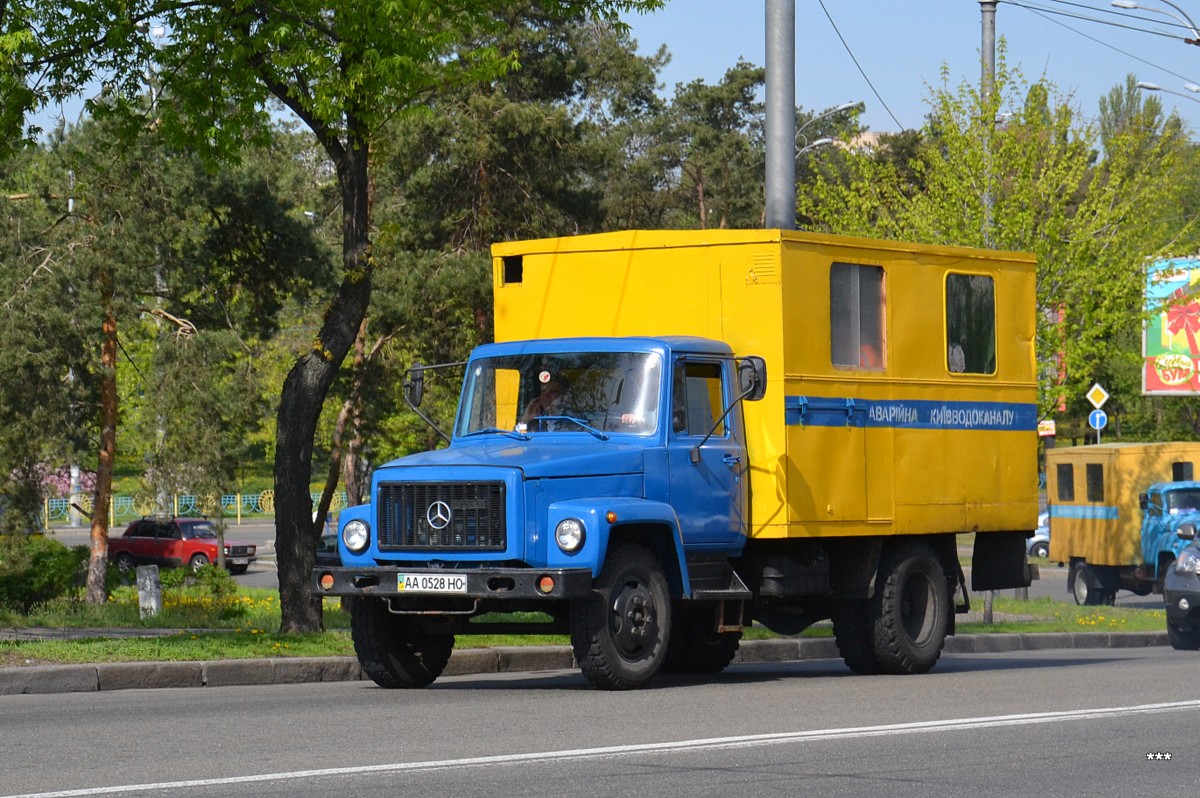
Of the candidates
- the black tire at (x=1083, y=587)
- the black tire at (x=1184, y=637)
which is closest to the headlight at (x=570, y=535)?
the black tire at (x=1184, y=637)

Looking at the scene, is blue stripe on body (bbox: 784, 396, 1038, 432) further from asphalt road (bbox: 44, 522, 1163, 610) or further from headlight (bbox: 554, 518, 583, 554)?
asphalt road (bbox: 44, 522, 1163, 610)

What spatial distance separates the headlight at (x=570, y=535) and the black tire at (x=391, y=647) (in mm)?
1619

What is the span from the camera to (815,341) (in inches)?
554

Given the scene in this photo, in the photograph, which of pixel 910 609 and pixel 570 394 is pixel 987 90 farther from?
pixel 570 394

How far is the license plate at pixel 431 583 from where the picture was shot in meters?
12.1

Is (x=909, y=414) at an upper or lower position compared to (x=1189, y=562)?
upper

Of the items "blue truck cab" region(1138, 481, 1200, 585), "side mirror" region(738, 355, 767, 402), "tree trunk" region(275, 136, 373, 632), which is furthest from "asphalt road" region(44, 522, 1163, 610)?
"side mirror" region(738, 355, 767, 402)

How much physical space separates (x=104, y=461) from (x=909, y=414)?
78.1ft

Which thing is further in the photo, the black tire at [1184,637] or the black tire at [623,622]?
the black tire at [1184,637]

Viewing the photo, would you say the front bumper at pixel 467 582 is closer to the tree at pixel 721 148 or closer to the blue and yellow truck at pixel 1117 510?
the blue and yellow truck at pixel 1117 510

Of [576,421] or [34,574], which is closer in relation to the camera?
[576,421]

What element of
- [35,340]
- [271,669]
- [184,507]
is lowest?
[271,669]

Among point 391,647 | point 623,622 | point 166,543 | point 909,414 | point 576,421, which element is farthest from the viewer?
point 166,543

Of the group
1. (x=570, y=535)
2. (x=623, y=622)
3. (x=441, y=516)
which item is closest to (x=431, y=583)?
(x=441, y=516)
